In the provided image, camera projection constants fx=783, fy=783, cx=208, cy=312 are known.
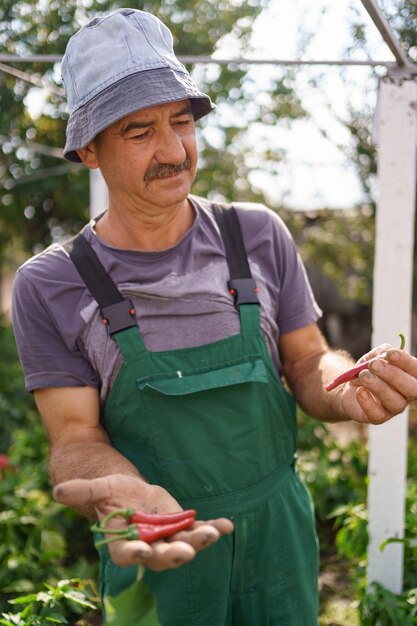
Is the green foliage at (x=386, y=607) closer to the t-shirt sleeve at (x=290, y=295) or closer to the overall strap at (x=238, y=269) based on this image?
the t-shirt sleeve at (x=290, y=295)

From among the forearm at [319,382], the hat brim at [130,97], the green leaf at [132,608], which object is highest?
the hat brim at [130,97]

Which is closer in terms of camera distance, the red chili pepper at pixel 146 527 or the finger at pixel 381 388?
the red chili pepper at pixel 146 527

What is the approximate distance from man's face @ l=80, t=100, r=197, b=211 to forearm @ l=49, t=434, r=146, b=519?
68 cm

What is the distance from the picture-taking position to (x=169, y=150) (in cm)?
208

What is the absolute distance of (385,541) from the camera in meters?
2.92

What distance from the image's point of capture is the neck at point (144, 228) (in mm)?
2219

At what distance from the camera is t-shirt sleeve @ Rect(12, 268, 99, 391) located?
7.01ft

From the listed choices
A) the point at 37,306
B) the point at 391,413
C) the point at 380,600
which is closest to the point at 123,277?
the point at 37,306

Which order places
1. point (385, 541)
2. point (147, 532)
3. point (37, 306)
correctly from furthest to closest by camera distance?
point (385, 541)
point (37, 306)
point (147, 532)

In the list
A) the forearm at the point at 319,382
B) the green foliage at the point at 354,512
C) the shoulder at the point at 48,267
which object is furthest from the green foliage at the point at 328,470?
the shoulder at the point at 48,267

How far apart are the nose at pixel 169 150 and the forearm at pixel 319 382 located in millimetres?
740

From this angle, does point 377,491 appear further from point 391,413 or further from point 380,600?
point 391,413

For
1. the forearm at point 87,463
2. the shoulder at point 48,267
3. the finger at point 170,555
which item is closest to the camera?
the finger at point 170,555

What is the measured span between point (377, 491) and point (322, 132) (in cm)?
352
